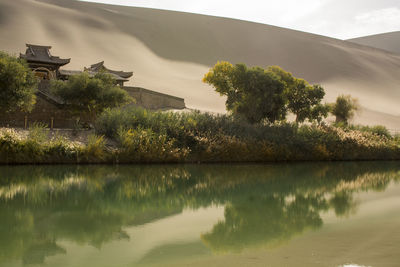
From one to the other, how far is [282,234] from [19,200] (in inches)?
219

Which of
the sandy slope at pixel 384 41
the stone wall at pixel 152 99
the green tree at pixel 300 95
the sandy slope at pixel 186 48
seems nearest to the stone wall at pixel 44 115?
the stone wall at pixel 152 99

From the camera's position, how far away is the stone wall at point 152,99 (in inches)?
1281

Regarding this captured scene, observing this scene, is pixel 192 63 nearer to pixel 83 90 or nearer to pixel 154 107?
pixel 154 107

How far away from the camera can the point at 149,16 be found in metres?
98.6

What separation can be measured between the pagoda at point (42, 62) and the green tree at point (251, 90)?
11.9 meters

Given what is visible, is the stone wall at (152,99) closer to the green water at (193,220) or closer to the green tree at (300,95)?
the green tree at (300,95)

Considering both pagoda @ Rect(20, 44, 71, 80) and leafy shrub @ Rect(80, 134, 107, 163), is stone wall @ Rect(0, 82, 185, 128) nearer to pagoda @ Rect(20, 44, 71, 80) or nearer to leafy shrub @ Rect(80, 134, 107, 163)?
pagoda @ Rect(20, 44, 71, 80)

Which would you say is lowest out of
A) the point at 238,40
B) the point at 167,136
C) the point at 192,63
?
the point at 167,136

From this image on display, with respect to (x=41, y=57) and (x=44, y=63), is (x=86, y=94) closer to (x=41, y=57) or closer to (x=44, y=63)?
(x=44, y=63)

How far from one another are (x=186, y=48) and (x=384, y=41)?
97.8m

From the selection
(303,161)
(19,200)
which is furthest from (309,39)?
(19,200)

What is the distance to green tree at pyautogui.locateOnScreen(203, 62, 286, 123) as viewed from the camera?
24.8 metres

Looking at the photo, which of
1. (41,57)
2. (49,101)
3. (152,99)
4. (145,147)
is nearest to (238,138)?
(145,147)

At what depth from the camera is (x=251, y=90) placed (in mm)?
24938
